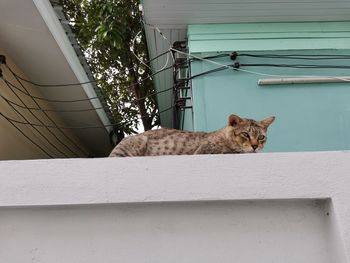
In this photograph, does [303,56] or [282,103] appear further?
[303,56]

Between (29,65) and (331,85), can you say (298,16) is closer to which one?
(331,85)

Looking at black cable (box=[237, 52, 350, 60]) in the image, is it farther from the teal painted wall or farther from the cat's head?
the cat's head

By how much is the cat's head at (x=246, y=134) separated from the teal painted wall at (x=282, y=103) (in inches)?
27.9

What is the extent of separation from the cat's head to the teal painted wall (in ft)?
2.32

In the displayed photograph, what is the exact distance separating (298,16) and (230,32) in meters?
0.74

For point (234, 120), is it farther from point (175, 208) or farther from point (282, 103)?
point (175, 208)

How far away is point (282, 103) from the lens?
3.97 meters

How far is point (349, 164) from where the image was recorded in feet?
6.41

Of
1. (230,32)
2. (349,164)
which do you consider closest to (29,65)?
(230,32)

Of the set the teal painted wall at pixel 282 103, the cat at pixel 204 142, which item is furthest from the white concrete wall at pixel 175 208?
the teal painted wall at pixel 282 103

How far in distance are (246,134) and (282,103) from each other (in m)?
1.06

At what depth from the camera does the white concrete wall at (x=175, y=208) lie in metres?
1.91

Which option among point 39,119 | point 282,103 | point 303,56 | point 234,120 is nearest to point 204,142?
point 234,120

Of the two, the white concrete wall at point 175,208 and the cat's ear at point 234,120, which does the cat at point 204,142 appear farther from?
the white concrete wall at point 175,208
